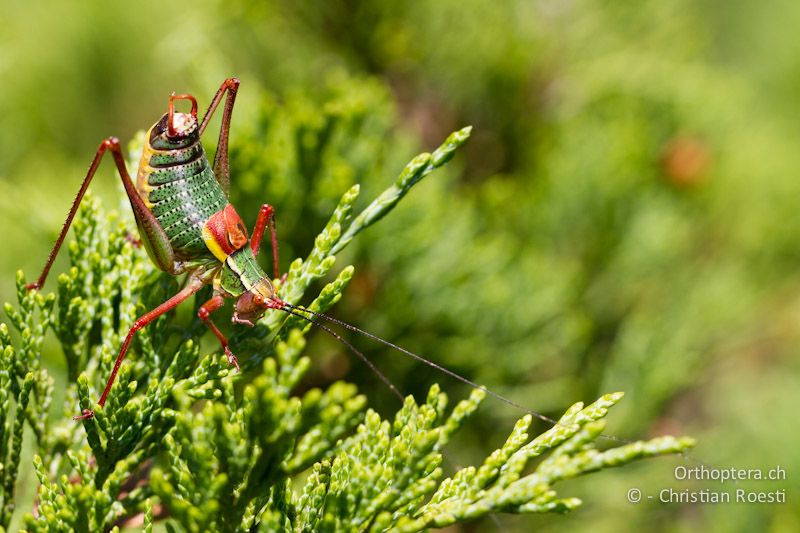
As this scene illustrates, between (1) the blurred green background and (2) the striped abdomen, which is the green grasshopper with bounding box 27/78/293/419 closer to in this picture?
(2) the striped abdomen

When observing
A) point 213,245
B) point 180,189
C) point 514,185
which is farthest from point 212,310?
point 514,185

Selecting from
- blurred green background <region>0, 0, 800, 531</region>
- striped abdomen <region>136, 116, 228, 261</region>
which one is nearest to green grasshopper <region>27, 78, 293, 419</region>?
striped abdomen <region>136, 116, 228, 261</region>

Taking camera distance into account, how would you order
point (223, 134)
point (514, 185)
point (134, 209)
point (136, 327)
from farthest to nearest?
point (514, 185), point (223, 134), point (134, 209), point (136, 327)

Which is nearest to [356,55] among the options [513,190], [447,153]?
[513,190]

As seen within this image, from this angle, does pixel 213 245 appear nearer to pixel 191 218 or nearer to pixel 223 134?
pixel 191 218

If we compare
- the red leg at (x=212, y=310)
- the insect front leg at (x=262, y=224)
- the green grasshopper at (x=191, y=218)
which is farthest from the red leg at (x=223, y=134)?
the red leg at (x=212, y=310)

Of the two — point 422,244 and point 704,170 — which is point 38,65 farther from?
point 704,170

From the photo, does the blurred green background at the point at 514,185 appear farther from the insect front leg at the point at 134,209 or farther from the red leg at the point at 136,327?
the red leg at the point at 136,327
